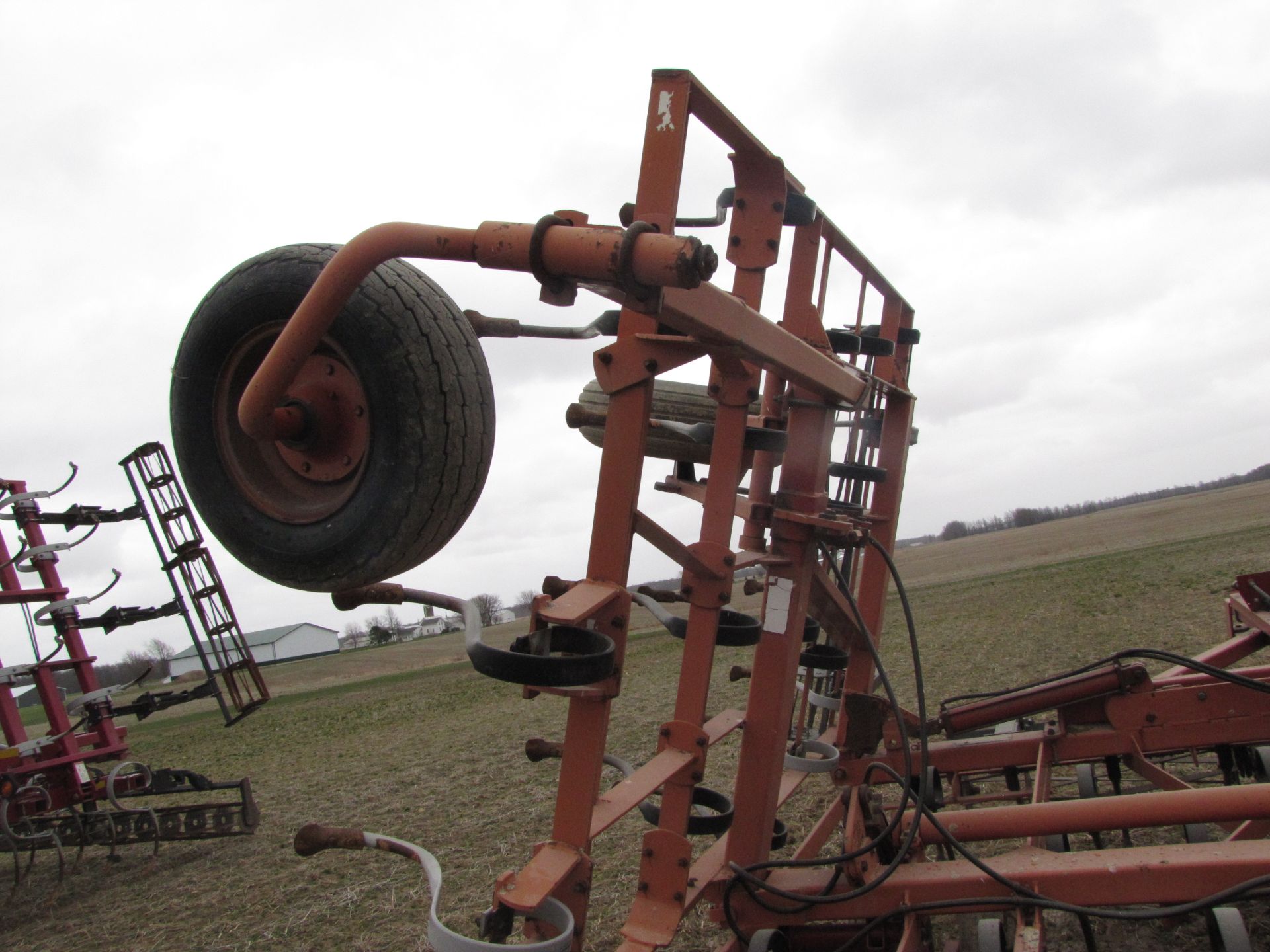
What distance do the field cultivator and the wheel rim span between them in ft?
13.0

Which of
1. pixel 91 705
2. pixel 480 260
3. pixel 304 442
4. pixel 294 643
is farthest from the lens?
pixel 294 643

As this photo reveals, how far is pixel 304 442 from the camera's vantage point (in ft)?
8.75

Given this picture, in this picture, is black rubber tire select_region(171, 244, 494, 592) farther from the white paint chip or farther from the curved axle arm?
the white paint chip

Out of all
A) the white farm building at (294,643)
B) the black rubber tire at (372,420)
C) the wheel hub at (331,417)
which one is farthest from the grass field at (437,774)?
the white farm building at (294,643)

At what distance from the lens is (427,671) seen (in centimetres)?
2481

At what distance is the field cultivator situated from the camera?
666 centimetres

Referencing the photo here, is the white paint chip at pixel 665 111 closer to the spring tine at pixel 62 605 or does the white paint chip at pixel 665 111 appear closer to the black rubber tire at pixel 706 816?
the black rubber tire at pixel 706 816

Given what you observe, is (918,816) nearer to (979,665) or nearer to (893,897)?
(893,897)

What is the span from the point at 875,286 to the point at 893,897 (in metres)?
3.30

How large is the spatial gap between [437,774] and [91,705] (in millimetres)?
3075

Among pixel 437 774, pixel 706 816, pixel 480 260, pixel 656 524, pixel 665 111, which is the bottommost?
pixel 437 774

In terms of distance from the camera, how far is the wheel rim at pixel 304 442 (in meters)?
2.66

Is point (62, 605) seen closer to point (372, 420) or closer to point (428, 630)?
point (372, 420)

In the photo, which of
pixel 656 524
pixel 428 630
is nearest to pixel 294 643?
pixel 428 630
